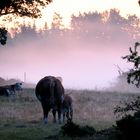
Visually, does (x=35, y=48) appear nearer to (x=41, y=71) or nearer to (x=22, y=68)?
(x=22, y=68)

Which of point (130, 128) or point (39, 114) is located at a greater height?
point (130, 128)

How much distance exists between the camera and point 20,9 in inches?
1206

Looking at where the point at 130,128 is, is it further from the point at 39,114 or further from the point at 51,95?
the point at 39,114

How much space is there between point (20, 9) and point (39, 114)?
7509 millimetres

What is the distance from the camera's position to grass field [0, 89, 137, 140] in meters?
24.1

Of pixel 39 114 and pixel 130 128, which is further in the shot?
pixel 39 114

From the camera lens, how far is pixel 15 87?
44.0 meters

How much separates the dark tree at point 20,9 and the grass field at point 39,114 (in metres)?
5.00

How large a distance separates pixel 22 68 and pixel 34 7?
118237 millimetres

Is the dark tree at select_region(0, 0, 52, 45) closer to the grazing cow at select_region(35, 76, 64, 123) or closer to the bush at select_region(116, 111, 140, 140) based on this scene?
the grazing cow at select_region(35, 76, 64, 123)

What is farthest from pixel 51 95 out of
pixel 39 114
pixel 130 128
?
pixel 130 128

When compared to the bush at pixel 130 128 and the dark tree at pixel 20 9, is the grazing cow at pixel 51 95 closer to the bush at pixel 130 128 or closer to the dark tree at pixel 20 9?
the dark tree at pixel 20 9

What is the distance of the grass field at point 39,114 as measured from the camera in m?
24.1

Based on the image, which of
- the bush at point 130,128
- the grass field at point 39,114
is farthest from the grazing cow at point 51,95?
the bush at point 130,128
